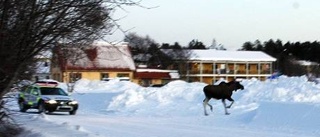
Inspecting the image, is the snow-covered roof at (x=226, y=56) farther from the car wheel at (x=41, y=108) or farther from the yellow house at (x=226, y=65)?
the car wheel at (x=41, y=108)

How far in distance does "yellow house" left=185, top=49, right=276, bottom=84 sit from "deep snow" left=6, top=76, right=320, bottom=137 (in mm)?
58421

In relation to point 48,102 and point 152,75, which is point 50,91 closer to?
point 48,102

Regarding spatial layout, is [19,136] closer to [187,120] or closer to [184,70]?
[187,120]

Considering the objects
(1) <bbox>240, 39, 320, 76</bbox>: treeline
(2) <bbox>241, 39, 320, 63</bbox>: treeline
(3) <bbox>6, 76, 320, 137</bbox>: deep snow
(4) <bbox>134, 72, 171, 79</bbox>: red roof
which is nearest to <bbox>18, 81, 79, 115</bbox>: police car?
(3) <bbox>6, 76, 320, 137</bbox>: deep snow

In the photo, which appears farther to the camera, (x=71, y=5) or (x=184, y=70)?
(x=184, y=70)

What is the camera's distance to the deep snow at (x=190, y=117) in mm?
18359

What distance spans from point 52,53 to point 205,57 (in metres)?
90.7

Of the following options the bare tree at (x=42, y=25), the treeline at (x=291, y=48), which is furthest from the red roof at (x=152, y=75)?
the bare tree at (x=42, y=25)

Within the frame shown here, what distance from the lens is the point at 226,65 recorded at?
337ft

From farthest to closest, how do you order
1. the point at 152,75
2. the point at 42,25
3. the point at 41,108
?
1. the point at 152,75
2. the point at 41,108
3. the point at 42,25

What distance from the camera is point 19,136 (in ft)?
45.5

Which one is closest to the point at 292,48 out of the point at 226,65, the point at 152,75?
the point at 226,65

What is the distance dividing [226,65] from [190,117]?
7740 centimetres

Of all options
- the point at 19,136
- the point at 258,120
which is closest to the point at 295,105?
the point at 258,120
